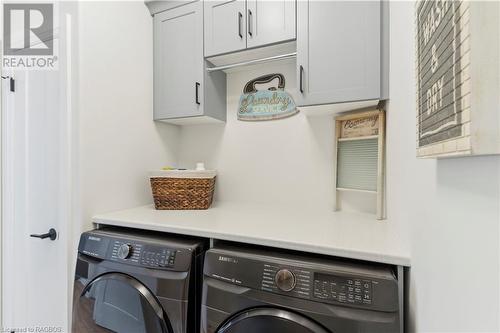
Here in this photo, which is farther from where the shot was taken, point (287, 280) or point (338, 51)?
point (338, 51)

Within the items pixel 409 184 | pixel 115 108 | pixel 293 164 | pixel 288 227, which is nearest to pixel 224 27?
pixel 115 108

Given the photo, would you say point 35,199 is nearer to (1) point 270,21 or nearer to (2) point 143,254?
(2) point 143,254

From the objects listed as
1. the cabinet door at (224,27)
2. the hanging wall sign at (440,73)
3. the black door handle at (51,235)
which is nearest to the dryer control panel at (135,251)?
the black door handle at (51,235)

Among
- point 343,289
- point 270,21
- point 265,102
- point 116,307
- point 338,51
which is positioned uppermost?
point 270,21

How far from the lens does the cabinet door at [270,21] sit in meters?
1.43

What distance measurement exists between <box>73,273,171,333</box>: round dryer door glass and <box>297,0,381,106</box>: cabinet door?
123cm

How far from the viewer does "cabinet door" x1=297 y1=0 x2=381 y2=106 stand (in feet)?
4.12

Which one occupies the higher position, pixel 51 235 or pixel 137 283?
pixel 51 235

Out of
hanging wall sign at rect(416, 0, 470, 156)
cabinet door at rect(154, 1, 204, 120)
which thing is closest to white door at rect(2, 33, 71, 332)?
cabinet door at rect(154, 1, 204, 120)

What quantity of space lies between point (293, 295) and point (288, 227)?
37 centimetres

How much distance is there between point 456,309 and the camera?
47 cm

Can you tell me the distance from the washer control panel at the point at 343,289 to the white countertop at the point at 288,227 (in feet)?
0.30

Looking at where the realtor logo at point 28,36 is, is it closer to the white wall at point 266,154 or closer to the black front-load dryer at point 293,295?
the white wall at point 266,154

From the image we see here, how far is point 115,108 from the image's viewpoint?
1.54m
